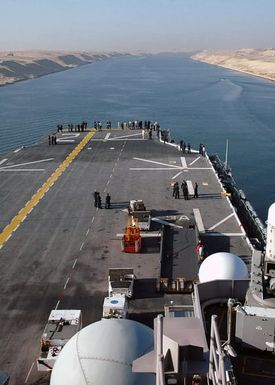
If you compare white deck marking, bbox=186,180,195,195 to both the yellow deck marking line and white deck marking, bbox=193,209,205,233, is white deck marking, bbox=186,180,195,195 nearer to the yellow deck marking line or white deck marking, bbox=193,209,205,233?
white deck marking, bbox=193,209,205,233

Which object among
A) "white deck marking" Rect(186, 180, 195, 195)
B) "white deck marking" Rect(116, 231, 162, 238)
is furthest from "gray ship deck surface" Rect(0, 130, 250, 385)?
"white deck marking" Rect(186, 180, 195, 195)

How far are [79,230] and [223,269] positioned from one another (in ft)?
48.3

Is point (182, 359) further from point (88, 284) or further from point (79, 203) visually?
point (79, 203)

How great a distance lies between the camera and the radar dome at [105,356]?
42.7ft

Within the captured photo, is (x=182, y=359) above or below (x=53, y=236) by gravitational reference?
above

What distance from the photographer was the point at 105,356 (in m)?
13.3

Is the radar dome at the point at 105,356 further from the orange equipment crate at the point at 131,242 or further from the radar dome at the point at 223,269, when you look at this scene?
the orange equipment crate at the point at 131,242

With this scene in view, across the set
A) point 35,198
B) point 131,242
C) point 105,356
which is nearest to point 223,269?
point 105,356

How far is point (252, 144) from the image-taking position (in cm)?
7562

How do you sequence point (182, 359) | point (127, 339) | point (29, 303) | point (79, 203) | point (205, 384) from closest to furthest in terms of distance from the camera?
point (182, 359), point (205, 384), point (127, 339), point (29, 303), point (79, 203)

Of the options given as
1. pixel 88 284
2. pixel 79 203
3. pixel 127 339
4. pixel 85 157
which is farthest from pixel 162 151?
pixel 127 339

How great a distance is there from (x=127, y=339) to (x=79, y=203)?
2534 cm

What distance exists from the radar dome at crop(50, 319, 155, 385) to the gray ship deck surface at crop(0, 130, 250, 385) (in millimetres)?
5245

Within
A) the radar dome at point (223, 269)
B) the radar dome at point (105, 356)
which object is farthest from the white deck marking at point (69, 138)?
the radar dome at point (105, 356)
